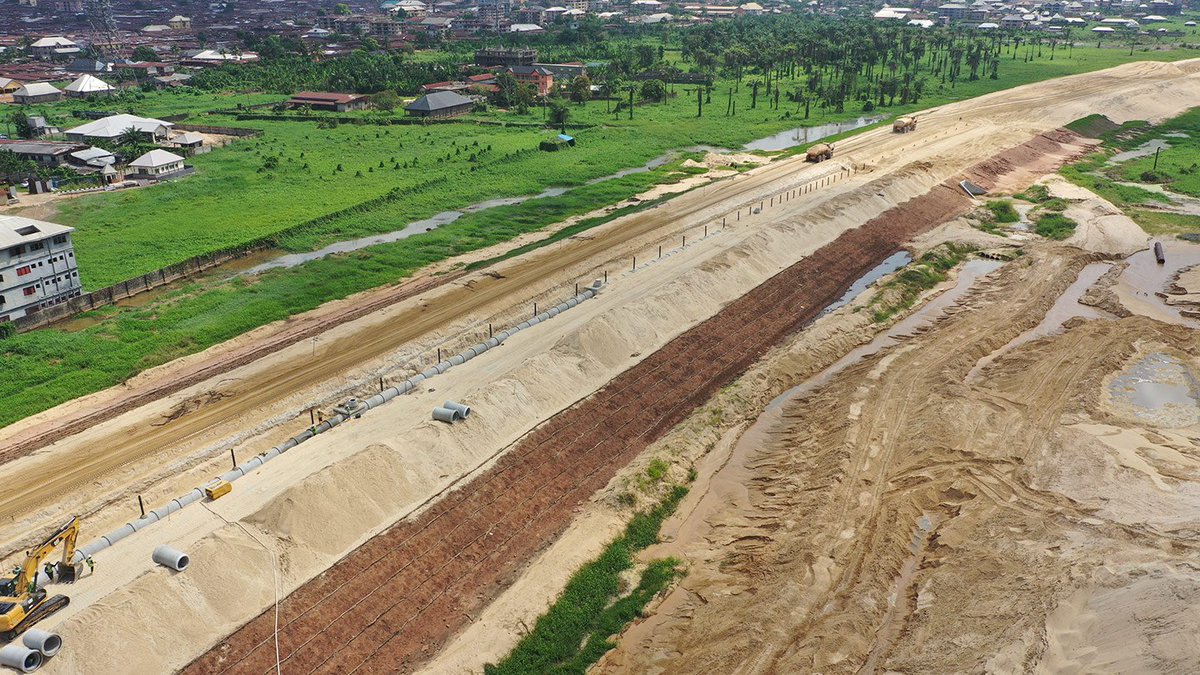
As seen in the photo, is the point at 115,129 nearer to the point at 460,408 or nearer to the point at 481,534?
the point at 460,408

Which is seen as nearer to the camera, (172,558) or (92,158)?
(172,558)

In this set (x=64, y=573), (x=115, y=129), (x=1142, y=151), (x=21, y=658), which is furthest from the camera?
(x=1142, y=151)

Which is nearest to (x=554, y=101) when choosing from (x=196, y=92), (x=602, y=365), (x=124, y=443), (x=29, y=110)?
(x=196, y=92)

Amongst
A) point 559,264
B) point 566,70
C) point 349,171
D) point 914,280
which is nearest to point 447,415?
point 559,264

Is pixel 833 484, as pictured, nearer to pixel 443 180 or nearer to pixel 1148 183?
pixel 443 180

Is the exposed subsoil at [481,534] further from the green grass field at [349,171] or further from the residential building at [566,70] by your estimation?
the residential building at [566,70]
